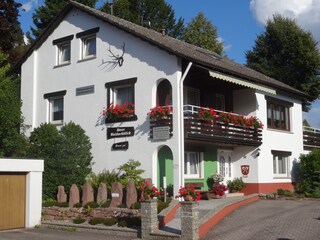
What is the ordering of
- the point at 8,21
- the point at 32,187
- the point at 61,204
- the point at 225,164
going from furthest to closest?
the point at 8,21 → the point at 225,164 → the point at 61,204 → the point at 32,187

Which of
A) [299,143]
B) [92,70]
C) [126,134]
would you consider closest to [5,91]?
[92,70]

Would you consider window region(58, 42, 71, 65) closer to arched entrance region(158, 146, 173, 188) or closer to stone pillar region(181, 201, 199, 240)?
arched entrance region(158, 146, 173, 188)

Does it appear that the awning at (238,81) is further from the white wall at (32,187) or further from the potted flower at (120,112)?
the white wall at (32,187)

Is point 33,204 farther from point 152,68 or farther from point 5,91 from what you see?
point 152,68

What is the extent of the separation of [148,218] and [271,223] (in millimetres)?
4190

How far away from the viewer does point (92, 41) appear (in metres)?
24.3

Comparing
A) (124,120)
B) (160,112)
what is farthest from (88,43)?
(160,112)

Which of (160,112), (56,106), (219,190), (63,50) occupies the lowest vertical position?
(219,190)

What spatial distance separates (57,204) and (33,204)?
1.24 m

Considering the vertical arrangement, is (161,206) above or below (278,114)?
below

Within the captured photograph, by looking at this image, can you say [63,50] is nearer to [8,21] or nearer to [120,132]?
[8,21]

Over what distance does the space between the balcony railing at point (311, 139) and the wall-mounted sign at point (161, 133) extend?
12.4m

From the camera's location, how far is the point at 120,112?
21656mm

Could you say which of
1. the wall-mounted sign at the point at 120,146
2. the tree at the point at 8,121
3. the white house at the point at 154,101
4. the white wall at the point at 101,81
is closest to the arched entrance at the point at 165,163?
the white house at the point at 154,101
